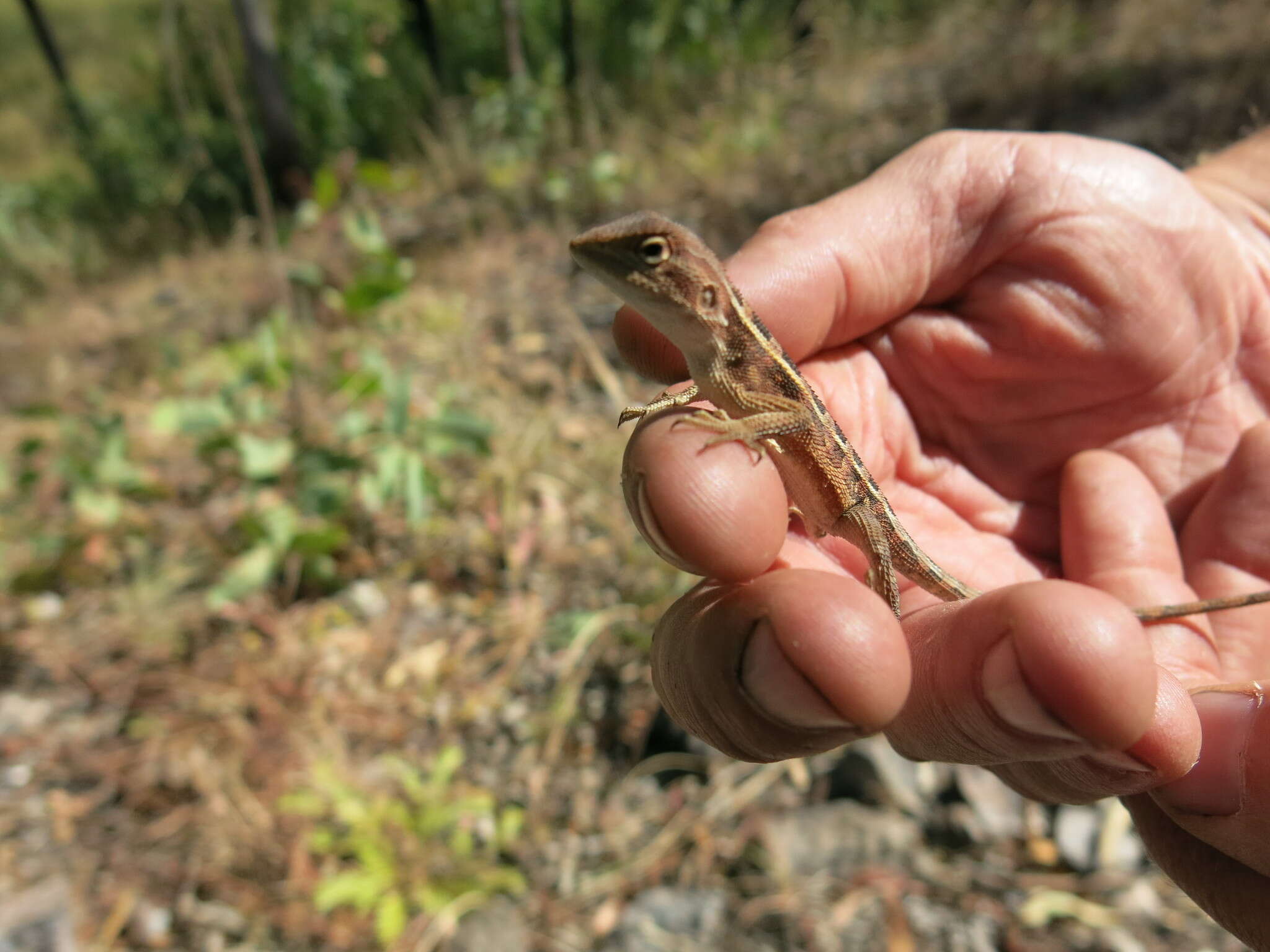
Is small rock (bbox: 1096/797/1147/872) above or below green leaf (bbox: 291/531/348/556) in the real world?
below

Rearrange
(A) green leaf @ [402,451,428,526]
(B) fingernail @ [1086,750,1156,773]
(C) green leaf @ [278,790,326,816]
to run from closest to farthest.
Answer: (B) fingernail @ [1086,750,1156,773] → (C) green leaf @ [278,790,326,816] → (A) green leaf @ [402,451,428,526]

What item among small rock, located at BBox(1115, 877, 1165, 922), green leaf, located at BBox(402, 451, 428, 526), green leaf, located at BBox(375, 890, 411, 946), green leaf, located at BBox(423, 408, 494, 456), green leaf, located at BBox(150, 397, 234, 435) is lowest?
small rock, located at BBox(1115, 877, 1165, 922)

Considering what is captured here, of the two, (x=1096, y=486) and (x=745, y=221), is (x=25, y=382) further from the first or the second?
(x=1096, y=486)

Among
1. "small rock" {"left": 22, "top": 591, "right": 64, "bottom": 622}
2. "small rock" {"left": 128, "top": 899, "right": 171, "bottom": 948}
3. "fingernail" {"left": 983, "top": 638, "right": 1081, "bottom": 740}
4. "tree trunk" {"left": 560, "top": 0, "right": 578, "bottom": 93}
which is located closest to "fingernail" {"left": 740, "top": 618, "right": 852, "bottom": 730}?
"fingernail" {"left": 983, "top": 638, "right": 1081, "bottom": 740}

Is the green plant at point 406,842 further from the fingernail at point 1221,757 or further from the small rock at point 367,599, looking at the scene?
the fingernail at point 1221,757

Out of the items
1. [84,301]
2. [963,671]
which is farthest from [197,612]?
[84,301]

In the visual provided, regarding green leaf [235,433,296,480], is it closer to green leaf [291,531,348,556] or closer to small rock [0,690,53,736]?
green leaf [291,531,348,556]

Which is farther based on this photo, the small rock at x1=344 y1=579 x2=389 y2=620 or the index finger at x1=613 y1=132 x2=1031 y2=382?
the small rock at x1=344 y1=579 x2=389 y2=620

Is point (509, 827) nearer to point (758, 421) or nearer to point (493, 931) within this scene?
point (493, 931)
